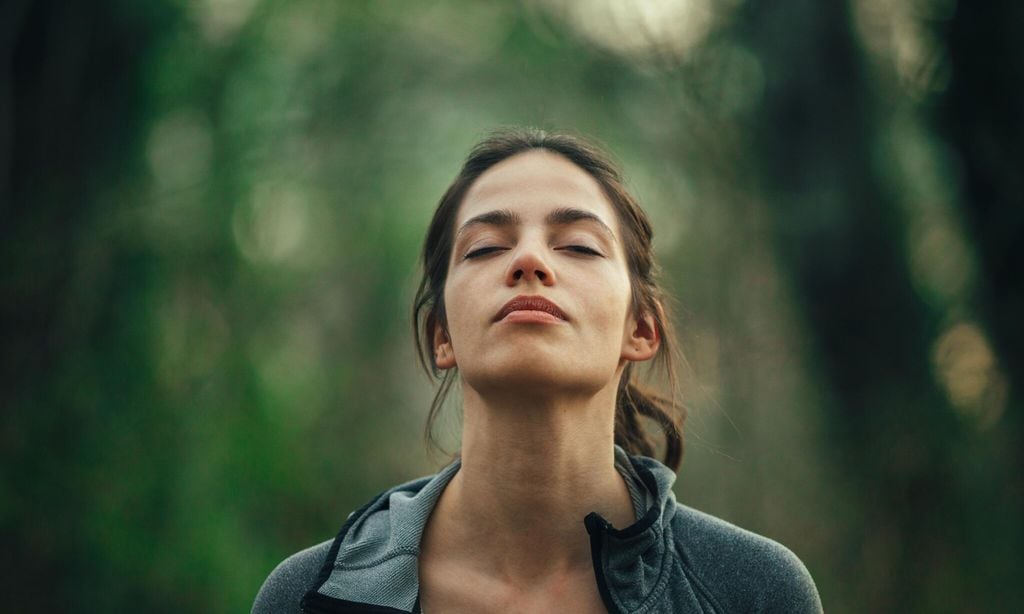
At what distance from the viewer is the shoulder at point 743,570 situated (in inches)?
85.6

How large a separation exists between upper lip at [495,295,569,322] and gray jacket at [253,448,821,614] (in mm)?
459

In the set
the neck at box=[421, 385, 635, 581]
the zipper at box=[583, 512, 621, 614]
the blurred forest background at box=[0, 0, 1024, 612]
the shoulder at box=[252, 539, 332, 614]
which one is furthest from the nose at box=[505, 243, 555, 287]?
the blurred forest background at box=[0, 0, 1024, 612]

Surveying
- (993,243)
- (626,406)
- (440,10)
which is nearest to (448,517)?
(626,406)

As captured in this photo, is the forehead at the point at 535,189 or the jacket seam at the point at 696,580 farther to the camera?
the forehead at the point at 535,189

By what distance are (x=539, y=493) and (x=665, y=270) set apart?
3619mm

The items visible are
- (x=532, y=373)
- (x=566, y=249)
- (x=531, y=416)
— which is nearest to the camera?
(x=532, y=373)

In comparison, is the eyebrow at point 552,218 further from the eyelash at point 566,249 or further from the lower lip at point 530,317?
the lower lip at point 530,317

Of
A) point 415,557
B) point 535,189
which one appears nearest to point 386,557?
point 415,557

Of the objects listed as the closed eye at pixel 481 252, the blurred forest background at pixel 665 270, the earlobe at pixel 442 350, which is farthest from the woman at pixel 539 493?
the blurred forest background at pixel 665 270

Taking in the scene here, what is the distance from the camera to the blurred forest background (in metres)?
5.74

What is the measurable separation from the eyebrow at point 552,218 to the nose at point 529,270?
17cm

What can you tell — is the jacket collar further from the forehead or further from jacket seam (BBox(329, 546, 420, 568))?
the forehead

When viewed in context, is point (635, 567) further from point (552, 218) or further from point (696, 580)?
point (552, 218)

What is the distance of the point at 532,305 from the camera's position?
7.17ft
